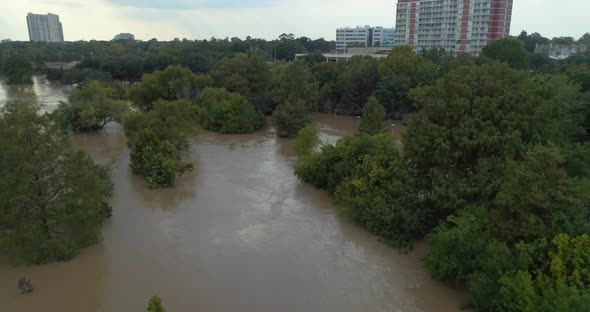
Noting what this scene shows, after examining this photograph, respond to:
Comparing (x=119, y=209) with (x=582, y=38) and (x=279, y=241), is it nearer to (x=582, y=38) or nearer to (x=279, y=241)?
(x=279, y=241)

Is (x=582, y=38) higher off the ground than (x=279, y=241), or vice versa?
(x=582, y=38)

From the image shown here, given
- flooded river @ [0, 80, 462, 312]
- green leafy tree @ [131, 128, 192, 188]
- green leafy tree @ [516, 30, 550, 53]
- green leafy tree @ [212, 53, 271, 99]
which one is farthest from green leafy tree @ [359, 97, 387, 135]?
green leafy tree @ [516, 30, 550, 53]

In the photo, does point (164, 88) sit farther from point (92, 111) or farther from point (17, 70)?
point (17, 70)

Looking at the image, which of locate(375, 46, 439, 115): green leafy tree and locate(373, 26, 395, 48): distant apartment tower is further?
locate(373, 26, 395, 48): distant apartment tower

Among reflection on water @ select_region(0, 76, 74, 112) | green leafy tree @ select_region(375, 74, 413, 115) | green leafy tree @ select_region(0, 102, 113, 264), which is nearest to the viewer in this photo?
green leafy tree @ select_region(0, 102, 113, 264)

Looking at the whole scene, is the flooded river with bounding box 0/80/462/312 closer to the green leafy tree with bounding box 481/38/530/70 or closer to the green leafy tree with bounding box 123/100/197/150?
the green leafy tree with bounding box 123/100/197/150

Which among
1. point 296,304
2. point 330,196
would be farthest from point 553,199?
point 330,196

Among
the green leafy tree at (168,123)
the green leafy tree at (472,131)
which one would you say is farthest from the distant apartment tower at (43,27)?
the green leafy tree at (472,131)

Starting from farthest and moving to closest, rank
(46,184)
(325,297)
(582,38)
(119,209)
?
(582,38)
(119,209)
(46,184)
(325,297)
